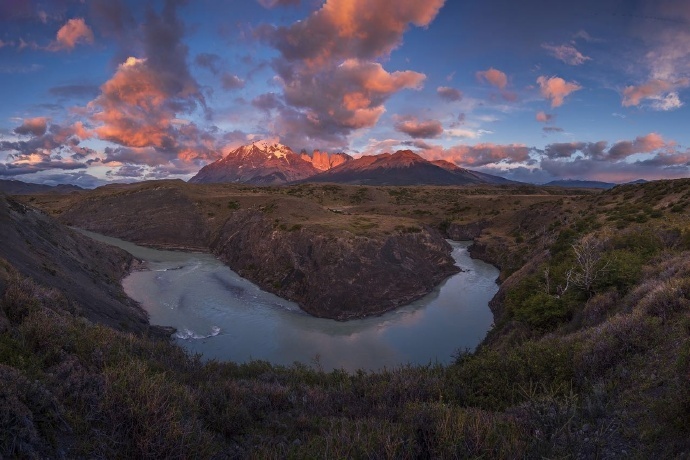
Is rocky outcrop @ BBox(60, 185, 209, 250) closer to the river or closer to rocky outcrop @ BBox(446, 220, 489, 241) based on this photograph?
the river

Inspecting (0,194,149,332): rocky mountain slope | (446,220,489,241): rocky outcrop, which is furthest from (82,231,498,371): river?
(446,220,489,241): rocky outcrop

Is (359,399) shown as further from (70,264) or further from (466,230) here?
(466,230)

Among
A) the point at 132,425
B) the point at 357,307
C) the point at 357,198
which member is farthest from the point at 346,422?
the point at 357,198

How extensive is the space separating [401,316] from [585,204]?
146 feet

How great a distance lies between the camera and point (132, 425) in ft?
22.9

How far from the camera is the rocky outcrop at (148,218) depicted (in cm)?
6912

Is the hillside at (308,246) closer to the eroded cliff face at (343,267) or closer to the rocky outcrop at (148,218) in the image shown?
the eroded cliff face at (343,267)

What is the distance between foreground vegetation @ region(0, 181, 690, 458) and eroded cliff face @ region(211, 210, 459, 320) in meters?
20.9

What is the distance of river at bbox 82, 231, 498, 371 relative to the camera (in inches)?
1062

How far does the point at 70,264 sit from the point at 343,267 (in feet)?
83.3

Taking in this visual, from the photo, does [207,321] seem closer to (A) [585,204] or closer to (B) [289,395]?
(B) [289,395]

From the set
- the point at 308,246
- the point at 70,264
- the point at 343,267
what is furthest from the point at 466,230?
the point at 70,264

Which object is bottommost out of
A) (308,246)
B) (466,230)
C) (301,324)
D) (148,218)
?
(301,324)

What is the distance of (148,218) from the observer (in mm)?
76438
